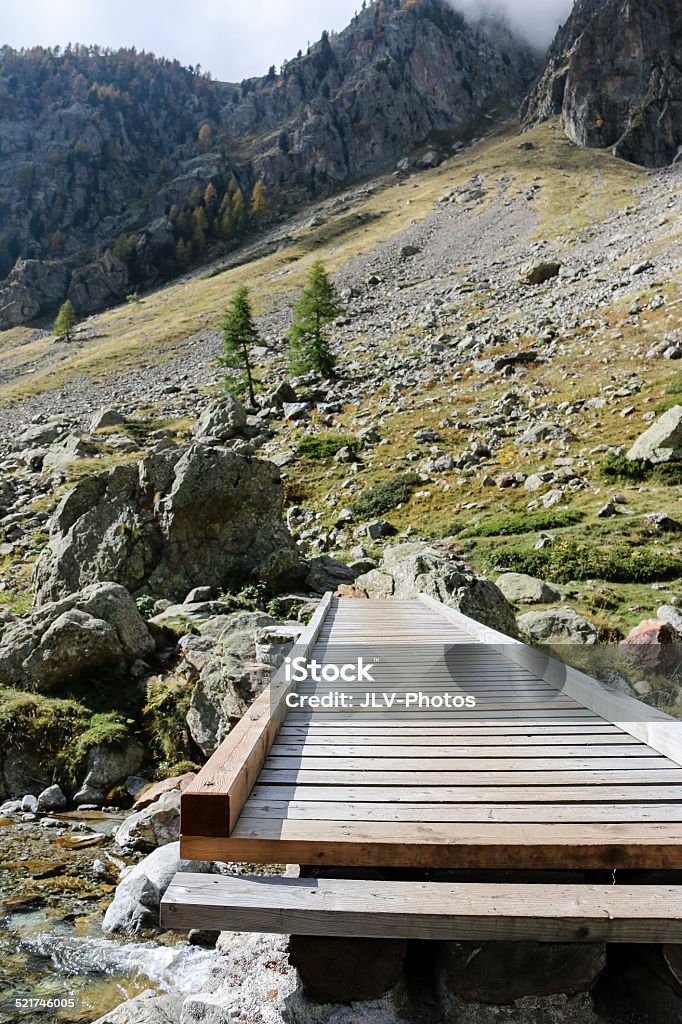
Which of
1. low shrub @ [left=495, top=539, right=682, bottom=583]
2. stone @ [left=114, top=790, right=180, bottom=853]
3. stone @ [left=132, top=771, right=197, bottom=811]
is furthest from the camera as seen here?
low shrub @ [left=495, top=539, right=682, bottom=583]

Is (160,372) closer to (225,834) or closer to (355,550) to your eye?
(355,550)

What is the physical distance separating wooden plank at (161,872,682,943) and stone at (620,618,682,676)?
735 cm

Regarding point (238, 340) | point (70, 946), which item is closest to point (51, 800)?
point (70, 946)

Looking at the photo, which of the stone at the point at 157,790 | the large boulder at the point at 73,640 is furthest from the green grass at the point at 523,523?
the stone at the point at 157,790

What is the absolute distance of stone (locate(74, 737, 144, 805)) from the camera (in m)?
7.85

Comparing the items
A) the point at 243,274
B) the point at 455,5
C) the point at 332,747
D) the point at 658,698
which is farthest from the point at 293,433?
the point at 455,5

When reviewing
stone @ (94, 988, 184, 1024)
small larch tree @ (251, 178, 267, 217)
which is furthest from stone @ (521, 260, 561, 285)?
small larch tree @ (251, 178, 267, 217)

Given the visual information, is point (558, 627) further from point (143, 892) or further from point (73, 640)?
point (73, 640)

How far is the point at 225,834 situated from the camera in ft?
10.3

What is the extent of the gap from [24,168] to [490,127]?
439 feet

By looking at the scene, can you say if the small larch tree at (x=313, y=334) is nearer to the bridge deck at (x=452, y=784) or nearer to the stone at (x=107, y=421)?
the stone at (x=107, y=421)

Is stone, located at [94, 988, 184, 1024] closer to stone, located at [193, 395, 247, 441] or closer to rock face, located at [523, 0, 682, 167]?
stone, located at [193, 395, 247, 441]

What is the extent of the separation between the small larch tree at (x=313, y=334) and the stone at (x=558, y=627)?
31.6 metres

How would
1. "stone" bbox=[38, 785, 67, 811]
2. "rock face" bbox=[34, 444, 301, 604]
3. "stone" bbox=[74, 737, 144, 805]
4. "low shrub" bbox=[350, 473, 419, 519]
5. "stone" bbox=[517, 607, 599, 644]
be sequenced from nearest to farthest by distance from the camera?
1. "stone" bbox=[38, 785, 67, 811]
2. "stone" bbox=[74, 737, 144, 805]
3. "stone" bbox=[517, 607, 599, 644]
4. "rock face" bbox=[34, 444, 301, 604]
5. "low shrub" bbox=[350, 473, 419, 519]
